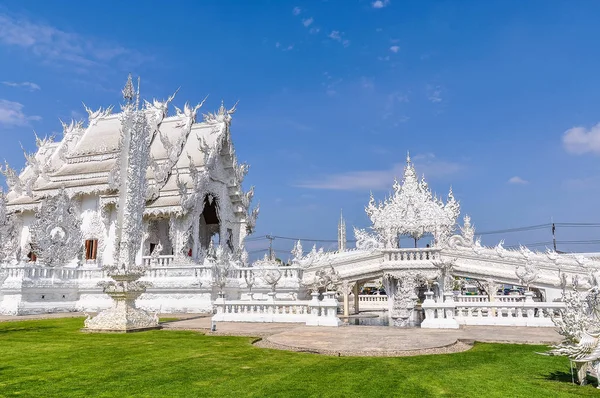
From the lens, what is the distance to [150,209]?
68.1 ft

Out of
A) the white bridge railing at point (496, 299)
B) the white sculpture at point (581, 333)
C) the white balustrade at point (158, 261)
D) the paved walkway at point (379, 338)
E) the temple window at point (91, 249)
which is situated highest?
the temple window at point (91, 249)

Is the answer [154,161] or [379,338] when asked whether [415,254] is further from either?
[154,161]

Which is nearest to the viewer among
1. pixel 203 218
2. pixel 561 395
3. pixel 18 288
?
pixel 561 395

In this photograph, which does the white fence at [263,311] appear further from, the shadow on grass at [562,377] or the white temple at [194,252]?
the shadow on grass at [562,377]

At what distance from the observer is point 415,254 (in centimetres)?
1723

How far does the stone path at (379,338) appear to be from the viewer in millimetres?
7515

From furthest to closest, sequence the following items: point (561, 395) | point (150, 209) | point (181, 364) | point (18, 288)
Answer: point (150, 209)
point (18, 288)
point (181, 364)
point (561, 395)

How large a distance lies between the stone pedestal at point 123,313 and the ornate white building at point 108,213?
6.11 m

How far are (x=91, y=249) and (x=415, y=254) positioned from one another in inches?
616

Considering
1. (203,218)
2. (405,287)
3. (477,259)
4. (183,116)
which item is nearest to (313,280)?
(405,287)

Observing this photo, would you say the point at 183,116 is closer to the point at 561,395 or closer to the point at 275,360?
the point at 275,360

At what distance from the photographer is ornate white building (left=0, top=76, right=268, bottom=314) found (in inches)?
714

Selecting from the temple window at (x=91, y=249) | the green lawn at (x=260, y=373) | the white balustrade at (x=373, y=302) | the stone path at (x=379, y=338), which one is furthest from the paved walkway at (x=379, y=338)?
the white balustrade at (x=373, y=302)

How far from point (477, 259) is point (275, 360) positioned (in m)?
14.6
